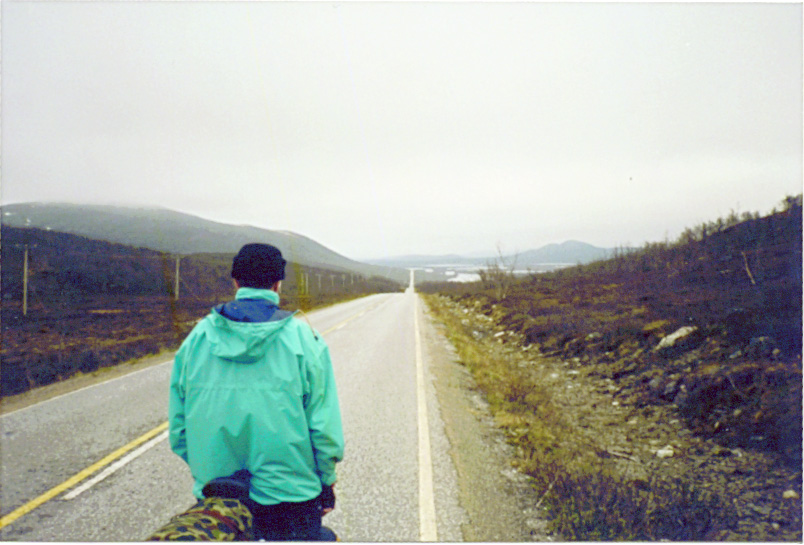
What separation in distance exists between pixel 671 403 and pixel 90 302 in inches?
1265

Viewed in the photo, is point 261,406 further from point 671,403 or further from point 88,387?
point 88,387

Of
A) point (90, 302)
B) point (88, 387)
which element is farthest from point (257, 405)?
point (90, 302)

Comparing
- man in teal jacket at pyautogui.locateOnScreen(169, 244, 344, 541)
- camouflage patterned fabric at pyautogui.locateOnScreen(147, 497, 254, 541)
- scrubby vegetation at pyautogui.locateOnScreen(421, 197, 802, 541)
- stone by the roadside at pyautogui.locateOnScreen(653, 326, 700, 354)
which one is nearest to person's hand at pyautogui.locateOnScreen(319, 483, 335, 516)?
man in teal jacket at pyautogui.locateOnScreen(169, 244, 344, 541)

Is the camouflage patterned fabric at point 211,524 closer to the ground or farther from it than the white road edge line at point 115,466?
farther from it

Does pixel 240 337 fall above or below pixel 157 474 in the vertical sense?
above

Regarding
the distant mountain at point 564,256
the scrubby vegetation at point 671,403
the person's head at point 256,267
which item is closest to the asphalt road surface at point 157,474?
the scrubby vegetation at point 671,403

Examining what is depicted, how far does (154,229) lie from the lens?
6606cm

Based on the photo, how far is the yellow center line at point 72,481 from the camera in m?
3.17

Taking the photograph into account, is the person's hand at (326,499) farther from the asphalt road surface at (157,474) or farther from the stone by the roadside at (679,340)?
the stone by the roadside at (679,340)

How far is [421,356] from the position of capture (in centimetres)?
1032

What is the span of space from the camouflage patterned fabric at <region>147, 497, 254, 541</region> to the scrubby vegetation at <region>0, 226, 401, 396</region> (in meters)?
8.96

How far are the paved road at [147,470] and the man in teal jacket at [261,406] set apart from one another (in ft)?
5.46

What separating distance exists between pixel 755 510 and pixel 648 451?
1.49 m

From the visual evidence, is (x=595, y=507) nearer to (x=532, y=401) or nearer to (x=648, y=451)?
(x=648, y=451)
